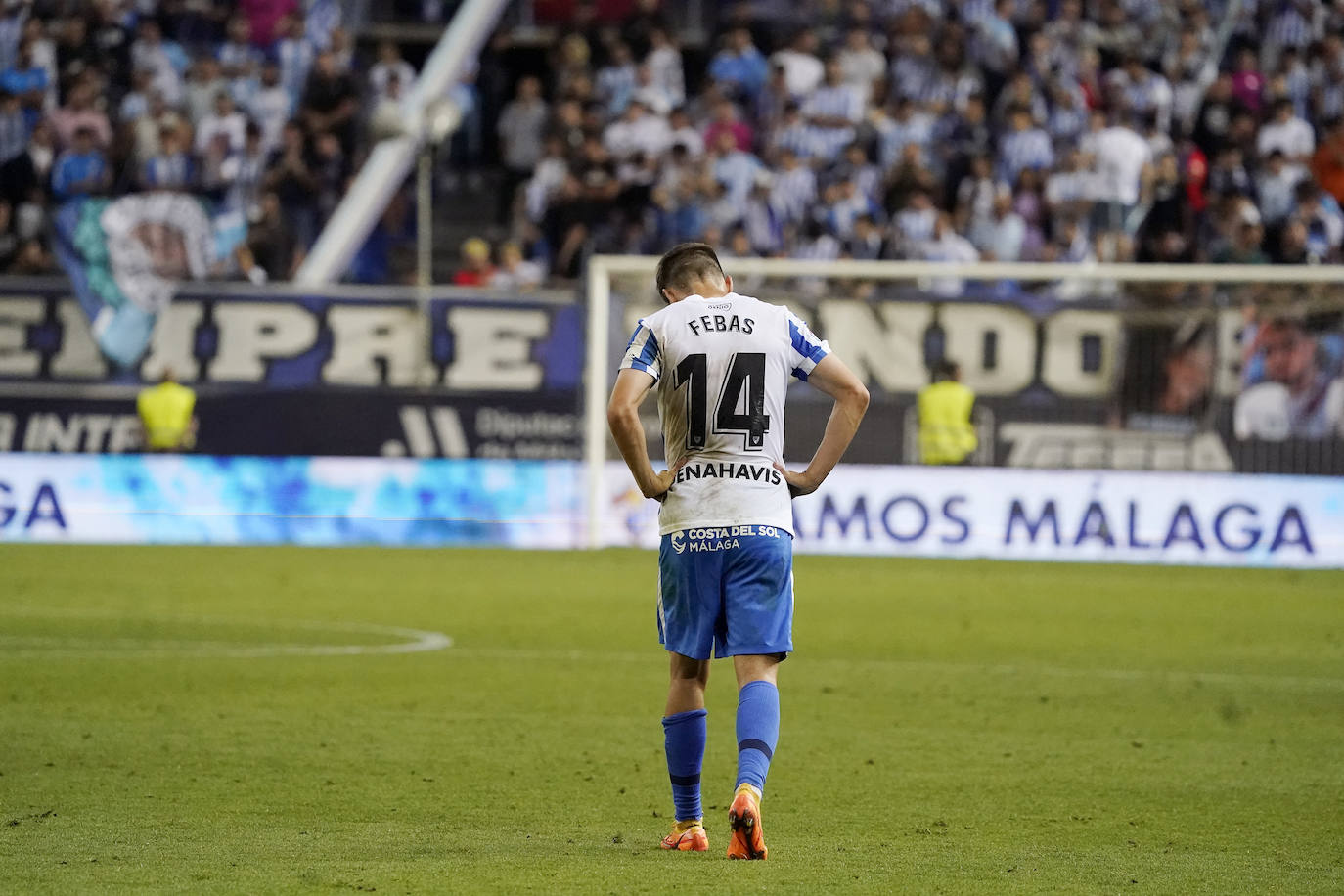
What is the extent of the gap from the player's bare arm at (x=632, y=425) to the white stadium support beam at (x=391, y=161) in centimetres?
1583

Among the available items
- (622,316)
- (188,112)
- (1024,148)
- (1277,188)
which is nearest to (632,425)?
(622,316)

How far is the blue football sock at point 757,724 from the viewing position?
580 centimetres

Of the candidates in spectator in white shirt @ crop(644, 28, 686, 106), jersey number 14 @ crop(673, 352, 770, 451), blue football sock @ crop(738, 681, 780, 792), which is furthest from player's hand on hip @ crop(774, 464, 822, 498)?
spectator in white shirt @ crop(644, 28, 686, 106)

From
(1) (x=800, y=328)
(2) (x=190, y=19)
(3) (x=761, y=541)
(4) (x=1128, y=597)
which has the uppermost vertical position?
(2) (x=190, y=19)

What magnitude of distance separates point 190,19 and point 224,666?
16.5 meters

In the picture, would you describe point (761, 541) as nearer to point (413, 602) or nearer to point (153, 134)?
point (413, 602)

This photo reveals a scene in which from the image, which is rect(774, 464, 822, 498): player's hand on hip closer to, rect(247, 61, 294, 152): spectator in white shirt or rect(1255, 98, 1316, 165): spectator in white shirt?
rect(1255, 98, 1316, 165): spectator in white shirt

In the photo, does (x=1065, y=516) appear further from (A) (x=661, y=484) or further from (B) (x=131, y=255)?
(A) (x=661, y=484)

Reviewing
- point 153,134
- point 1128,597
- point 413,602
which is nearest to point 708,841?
point 413,602

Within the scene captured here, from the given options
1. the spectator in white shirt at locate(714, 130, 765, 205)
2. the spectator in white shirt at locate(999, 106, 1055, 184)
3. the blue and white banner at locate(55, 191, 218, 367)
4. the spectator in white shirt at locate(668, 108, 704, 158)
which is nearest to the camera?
the blue and white banner at locate(55, 191, 218, 367)

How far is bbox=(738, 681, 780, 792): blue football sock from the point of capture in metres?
5.80

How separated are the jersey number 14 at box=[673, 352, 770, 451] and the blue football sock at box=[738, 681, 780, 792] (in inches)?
28.3

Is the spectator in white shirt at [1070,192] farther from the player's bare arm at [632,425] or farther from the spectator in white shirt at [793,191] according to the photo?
the player's bare arm at [632,425]

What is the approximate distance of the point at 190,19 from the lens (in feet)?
85.1
